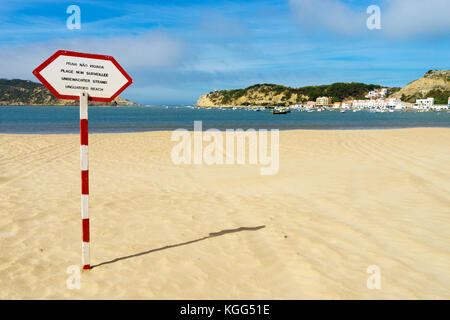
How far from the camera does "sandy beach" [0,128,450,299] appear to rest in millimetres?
4043

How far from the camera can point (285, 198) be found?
26.7ft

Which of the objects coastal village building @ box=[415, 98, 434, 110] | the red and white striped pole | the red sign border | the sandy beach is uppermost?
coastal village building @ box=[415, 98, 434, 110]

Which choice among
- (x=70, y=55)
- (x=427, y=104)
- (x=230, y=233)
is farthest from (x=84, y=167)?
(x=427, y=104)

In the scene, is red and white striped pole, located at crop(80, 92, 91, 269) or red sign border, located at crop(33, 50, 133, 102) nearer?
red sign border, located at crop(33, 50, 133, 102)

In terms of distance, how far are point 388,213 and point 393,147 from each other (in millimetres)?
11994

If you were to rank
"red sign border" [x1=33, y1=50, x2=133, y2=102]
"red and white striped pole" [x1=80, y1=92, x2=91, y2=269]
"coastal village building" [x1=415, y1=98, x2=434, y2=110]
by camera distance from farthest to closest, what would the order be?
"coastal village building" [x1=415, y1=98, x2=434, y2=110] → "red and white striped pole" [x1=80, y1=92, x2=91, y2=269] → "red sign border" [x1=33, y1=50, x2=133, y2=102]

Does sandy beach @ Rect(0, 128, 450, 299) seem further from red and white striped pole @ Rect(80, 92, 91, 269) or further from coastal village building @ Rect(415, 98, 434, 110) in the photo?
coastal village building @ Rect(415, 98, 434, 110)

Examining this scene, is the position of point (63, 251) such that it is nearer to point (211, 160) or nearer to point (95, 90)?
point (95, 90)

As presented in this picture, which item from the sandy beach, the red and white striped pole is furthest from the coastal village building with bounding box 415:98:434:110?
the red and white striped pole

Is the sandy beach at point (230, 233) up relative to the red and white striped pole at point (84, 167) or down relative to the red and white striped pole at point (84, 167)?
down

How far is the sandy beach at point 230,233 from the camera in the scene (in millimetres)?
4043

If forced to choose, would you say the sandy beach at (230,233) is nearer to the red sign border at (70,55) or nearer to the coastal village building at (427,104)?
the red sign border at (70,55)

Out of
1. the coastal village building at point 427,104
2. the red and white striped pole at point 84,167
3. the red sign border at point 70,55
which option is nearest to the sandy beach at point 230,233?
the red and white striped pole at point 84,167

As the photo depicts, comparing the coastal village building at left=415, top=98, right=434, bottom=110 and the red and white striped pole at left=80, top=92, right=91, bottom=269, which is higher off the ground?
the coastal village building at left=415, top=98, right=434, bottom=110
